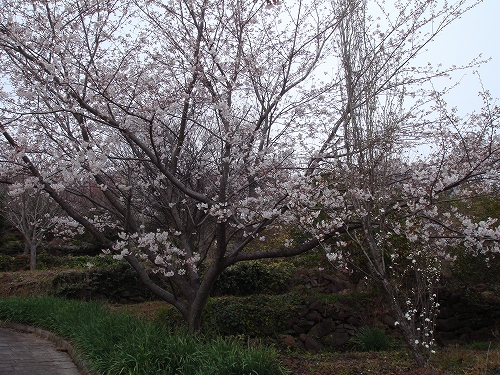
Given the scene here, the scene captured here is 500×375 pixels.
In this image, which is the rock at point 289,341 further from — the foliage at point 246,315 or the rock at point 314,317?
the rock at point 314,317

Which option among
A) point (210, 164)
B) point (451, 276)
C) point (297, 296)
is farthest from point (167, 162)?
point (451, 276)

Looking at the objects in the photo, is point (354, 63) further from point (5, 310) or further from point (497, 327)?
point (5, 310)

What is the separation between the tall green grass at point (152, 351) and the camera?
394cm

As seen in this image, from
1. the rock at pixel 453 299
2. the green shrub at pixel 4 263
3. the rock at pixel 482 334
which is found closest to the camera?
the rock at pixel 482 334

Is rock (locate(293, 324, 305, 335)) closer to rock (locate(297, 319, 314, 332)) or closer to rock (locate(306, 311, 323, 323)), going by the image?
rock (locate(297, 319, 314, 332))

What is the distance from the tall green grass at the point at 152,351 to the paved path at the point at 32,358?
248mm

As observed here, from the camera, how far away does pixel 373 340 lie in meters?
7.59

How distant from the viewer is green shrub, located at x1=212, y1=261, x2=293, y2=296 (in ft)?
32.2

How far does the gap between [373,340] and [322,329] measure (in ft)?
3.51

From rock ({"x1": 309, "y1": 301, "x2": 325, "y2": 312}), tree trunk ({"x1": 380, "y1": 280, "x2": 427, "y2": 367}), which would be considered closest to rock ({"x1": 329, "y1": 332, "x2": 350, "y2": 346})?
rock ({"x1": 309, "y1": 301, "x2": 325, "y2": 312})

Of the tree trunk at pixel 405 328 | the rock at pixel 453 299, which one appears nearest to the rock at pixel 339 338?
the rock at pixel 453 299

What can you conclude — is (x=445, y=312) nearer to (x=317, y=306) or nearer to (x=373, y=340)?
(x=373, y=340)

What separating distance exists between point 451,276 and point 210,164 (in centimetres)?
542

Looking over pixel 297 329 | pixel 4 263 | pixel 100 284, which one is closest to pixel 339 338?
pixel 297 329
